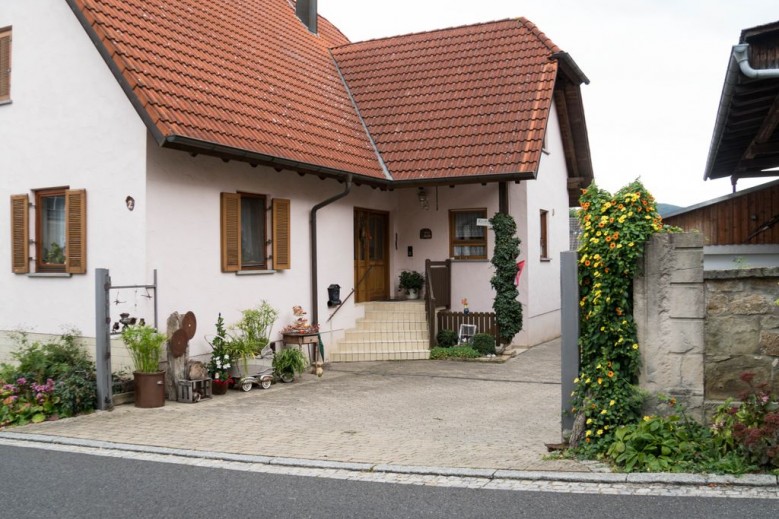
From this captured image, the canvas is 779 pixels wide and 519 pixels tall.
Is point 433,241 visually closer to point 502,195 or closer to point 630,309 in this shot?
point 502,195

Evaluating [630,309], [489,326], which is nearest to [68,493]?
[630,309]

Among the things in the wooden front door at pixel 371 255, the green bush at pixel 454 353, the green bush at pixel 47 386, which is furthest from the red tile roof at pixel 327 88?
the green bush at pixel 454 353

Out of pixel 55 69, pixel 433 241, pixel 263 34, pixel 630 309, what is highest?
pixel 263 34

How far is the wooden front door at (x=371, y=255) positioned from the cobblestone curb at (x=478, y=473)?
905 centimetres

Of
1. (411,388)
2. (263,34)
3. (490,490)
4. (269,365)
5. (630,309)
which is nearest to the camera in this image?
(490,490)

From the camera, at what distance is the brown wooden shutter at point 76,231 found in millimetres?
11414

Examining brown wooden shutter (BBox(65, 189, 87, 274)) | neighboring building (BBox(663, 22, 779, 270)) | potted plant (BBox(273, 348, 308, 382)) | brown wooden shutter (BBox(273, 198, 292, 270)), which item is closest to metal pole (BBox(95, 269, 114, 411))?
brown wooden shutter (BBox(65, 189, 87, 274))

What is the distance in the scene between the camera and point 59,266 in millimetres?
11953

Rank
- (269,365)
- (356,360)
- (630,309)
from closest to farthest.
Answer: (630,309) → (269,365) → (356,360)

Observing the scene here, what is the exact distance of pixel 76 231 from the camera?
37.7ft

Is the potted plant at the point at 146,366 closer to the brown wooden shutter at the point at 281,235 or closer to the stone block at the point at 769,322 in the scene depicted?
the brown wooden shutter at the point at 281,235

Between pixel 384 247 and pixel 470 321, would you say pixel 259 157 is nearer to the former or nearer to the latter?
pixel 384 247

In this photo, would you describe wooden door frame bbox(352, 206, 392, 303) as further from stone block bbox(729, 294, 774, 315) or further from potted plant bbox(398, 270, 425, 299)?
stone block bbox(729, 294, 774, 315)

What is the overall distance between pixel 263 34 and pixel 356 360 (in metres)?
7.22
